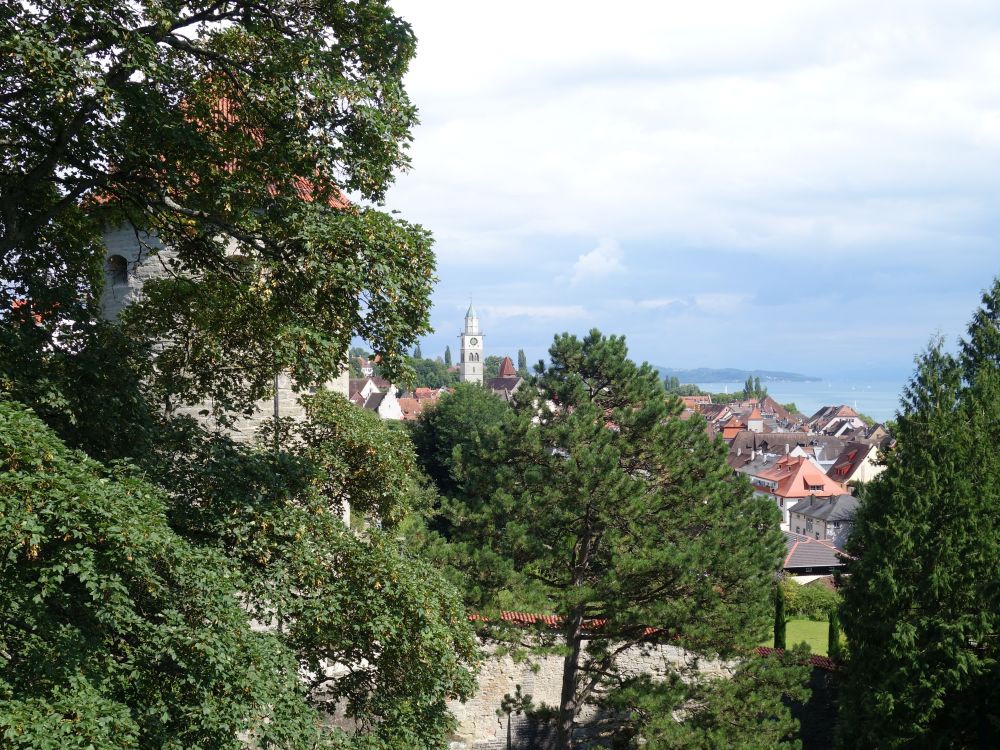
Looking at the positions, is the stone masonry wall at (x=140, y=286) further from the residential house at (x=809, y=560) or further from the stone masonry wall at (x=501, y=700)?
the residential house at (x=809, y=560)

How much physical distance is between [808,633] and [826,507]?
26418 millimetres

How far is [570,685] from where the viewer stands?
17.0 meters

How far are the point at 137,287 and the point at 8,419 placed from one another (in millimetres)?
7659

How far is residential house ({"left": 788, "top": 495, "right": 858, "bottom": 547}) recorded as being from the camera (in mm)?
53094

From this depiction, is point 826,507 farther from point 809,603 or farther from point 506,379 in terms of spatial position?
point 506,379

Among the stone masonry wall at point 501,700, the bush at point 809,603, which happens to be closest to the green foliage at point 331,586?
the stone masonry wall at point 501,700

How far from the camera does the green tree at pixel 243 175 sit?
783 cm

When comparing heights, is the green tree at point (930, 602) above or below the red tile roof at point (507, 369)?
below

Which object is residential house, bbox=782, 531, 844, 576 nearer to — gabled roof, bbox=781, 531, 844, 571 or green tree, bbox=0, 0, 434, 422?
gabled roof, bbox=781, 531, 844, 571

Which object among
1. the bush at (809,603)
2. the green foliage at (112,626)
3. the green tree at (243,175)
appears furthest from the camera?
the bush at (809,603)

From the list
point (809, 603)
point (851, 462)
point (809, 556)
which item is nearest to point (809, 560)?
point (809, 556)

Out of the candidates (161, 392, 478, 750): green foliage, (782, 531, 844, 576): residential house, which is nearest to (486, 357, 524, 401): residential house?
(782, 531, 844, 576): residential house

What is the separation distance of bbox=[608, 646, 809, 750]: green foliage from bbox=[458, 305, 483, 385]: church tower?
159355mm

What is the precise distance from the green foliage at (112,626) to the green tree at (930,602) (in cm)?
1178
